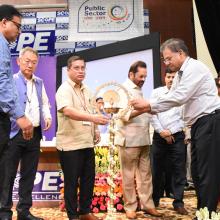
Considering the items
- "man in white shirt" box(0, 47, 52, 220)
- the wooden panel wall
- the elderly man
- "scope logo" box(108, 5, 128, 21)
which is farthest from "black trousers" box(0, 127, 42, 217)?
the wooden panel wall

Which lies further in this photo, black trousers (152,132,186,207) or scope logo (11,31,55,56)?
scope logo (11,31,55,56)

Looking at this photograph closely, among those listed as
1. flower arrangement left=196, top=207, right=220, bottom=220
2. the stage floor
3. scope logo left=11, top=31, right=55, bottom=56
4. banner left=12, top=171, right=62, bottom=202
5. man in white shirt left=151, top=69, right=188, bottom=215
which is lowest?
the stage floor

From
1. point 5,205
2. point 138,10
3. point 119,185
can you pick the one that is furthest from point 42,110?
point 138,10

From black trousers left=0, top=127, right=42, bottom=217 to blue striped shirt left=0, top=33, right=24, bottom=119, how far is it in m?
0.75

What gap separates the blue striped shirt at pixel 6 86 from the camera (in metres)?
2.37

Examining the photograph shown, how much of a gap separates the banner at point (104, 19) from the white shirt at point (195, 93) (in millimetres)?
4211

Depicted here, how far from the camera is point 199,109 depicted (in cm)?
276

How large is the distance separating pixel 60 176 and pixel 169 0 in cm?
487

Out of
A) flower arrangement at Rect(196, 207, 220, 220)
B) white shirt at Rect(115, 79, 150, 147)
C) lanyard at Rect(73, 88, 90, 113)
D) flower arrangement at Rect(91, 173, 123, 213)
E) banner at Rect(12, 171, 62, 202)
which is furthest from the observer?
banner at Rect(12, 171, 62, 202)

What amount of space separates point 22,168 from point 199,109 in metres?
1.52

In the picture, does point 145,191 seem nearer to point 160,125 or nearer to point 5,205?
point 160,125

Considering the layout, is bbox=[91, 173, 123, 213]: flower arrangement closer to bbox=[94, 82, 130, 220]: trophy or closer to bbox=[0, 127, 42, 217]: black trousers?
bbox=[0, 127, 42, 217]: black trousers

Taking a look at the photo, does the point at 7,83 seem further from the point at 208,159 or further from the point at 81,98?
the point at 208,159

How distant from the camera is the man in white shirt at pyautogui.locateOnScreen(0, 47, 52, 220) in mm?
3105
